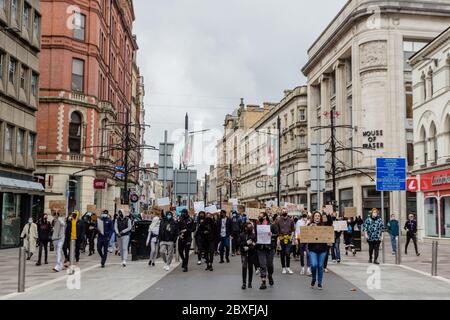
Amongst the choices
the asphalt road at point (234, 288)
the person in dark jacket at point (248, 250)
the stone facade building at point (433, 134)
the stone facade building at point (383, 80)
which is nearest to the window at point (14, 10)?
the asphalt road at point (234, 288)

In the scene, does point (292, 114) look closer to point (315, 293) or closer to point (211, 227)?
point (211, 227)

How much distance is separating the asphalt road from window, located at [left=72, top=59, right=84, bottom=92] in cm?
2702

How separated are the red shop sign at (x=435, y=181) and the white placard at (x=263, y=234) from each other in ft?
77.2

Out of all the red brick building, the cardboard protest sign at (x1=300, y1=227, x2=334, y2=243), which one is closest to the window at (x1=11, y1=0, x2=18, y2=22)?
the red brick building

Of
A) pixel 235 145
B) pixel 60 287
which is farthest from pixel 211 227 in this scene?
pixel 235 145

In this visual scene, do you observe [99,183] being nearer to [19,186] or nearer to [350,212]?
[19,186]

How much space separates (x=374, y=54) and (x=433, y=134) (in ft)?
46.9

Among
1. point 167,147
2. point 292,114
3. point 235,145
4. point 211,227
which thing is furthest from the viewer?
point 235,145

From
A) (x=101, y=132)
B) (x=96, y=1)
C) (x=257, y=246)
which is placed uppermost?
(x=96, y=1)

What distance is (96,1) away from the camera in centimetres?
4184

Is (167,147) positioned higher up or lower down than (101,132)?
lower down

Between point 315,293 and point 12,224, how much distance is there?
20123 mm

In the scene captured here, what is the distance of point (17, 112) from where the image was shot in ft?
94.4

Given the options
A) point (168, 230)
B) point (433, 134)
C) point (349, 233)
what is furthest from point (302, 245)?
point (433, 134)
